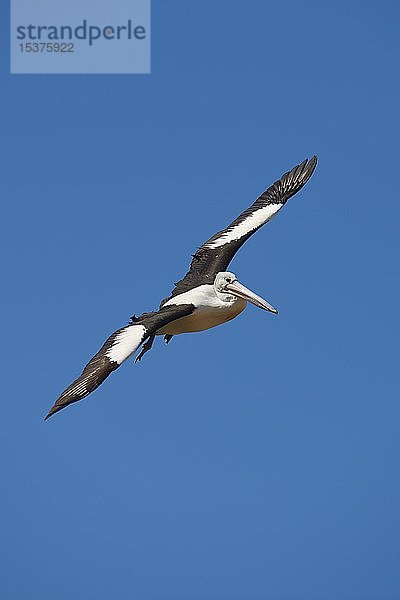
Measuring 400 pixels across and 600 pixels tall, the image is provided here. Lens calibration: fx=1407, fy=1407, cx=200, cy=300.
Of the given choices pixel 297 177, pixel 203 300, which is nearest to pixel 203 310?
pixel 203 300

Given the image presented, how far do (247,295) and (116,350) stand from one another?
3.36 meters

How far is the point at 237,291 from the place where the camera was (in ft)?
71.7

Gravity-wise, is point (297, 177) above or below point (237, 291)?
above

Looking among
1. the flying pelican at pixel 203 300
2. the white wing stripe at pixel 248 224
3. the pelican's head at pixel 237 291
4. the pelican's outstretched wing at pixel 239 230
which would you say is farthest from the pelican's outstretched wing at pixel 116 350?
the white wing stripe at pixel 248 224

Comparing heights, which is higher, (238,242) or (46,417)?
(238,242)

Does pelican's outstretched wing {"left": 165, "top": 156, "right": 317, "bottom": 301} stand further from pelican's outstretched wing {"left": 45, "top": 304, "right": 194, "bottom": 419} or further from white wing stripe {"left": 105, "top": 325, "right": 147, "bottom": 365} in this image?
white wing stripe {"left": 105, "top": 325, "right": 147, "bottom": 365}

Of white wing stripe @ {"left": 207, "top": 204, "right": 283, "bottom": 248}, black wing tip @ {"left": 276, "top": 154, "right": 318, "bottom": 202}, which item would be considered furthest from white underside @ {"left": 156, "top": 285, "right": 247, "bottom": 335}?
black wing tip @ {"left": 276, "top": 154, "right": 318, "bottom": 202}

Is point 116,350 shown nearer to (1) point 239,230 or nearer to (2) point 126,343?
(2) point 126,343

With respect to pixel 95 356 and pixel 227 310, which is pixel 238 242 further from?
pixel 95 356

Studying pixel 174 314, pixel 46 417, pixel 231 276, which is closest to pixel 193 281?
pixel 231 276

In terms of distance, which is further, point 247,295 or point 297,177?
point 297,177

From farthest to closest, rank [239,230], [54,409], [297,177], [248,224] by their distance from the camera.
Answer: [297,177], [248,224], [239,230], [54,409]

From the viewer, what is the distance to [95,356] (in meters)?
19.3

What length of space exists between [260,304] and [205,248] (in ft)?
9.45
